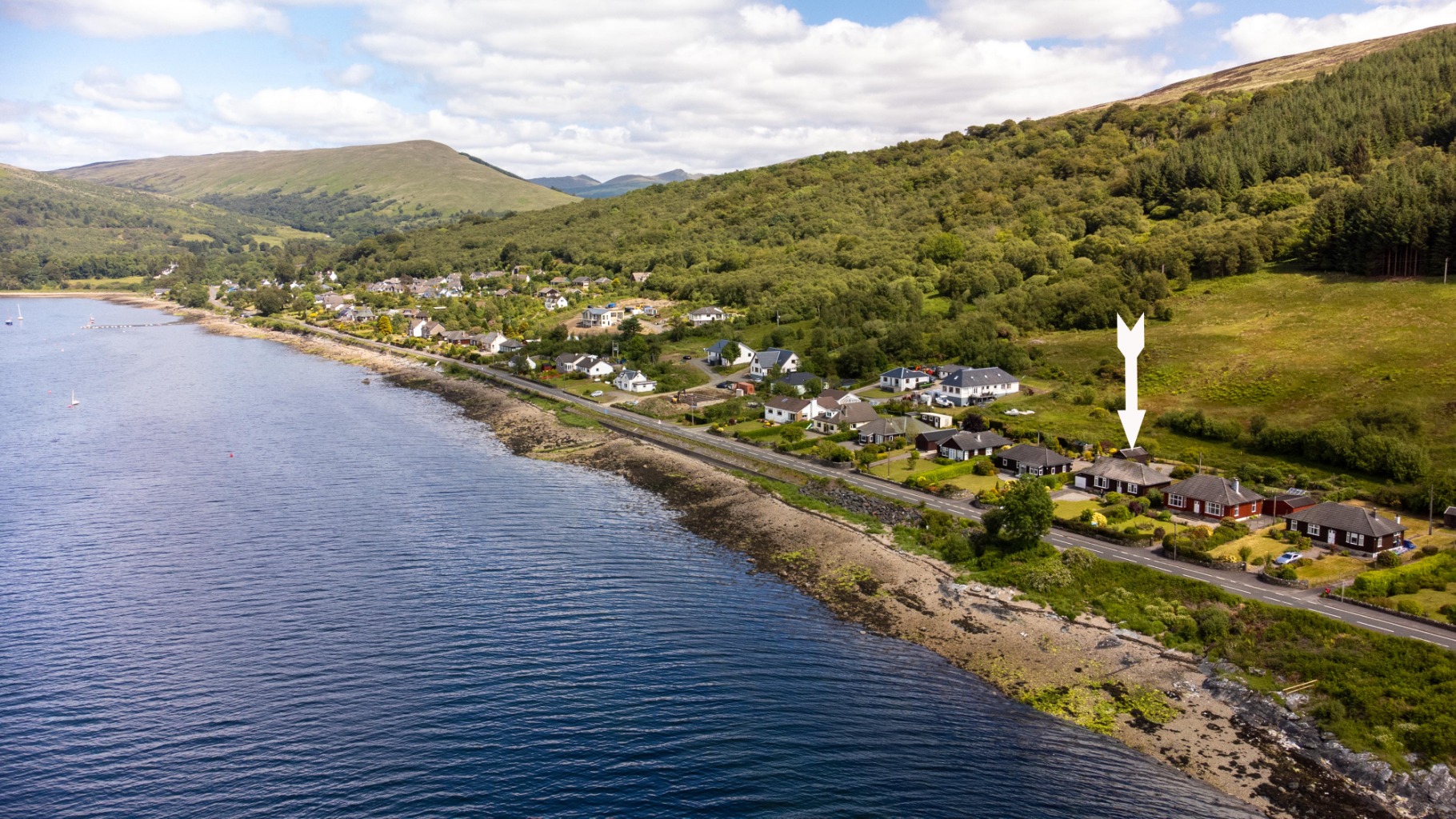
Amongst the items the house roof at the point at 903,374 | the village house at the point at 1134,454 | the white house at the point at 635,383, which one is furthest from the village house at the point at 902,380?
the village house at the point at 1134,454

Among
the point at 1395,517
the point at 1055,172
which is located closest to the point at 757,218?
the point at 1055,172

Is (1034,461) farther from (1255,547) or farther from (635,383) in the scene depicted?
(635,383)

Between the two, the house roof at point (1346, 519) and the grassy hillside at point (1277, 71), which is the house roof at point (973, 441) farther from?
the grassy hillside at point (1277, 71)

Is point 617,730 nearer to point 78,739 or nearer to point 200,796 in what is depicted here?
point 200,796

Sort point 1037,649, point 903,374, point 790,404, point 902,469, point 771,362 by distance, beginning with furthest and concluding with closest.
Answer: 1. point 771,362
2. point 903,374
3. point 790,404
4. point 902,469
5. point 1037,649

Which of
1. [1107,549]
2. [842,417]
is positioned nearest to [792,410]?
[842,417]

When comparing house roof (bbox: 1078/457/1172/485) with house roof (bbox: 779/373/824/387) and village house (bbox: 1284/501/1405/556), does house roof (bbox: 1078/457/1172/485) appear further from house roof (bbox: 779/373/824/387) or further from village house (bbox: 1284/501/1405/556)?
house roof (bbox: 779/373/824/387)
